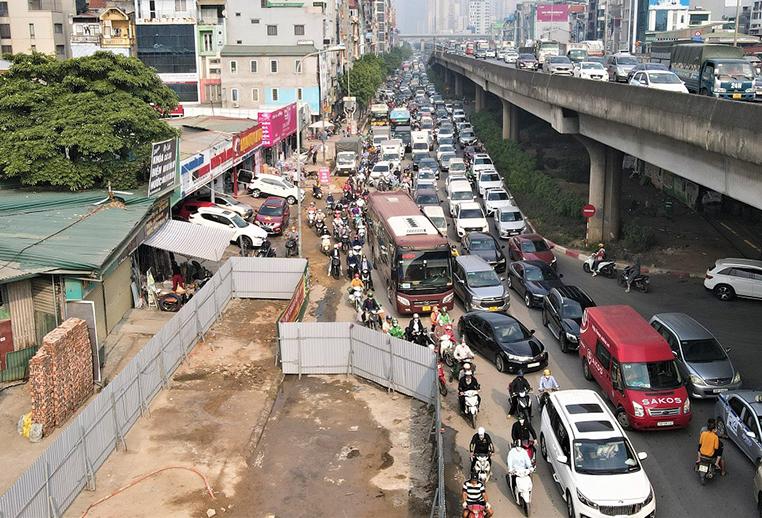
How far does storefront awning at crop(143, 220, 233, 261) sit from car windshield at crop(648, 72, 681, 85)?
1696cm

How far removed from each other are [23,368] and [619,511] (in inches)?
579

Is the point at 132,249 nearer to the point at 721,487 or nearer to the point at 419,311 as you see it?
the point at 419,311

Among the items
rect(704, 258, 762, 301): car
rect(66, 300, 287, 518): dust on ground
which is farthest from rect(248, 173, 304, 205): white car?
rect(704, 258, 762, 301): car

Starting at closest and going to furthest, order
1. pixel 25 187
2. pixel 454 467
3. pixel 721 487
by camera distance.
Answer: pixel 721 487, pixel 454 467, pixel 25 187

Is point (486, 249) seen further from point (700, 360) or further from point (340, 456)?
point (340, 456)

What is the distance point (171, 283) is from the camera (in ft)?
94.1

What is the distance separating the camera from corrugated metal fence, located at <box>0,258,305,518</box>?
13234mm

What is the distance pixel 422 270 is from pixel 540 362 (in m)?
5.81

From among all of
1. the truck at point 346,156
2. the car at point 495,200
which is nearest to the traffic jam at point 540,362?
the car at point 495,200

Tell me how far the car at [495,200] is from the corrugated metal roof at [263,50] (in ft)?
113

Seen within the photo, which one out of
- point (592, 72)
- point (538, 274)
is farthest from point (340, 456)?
point (592, 72)

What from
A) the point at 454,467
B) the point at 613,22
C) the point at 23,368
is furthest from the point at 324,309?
the point at 613,22

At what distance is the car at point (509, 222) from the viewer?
38.0 meters

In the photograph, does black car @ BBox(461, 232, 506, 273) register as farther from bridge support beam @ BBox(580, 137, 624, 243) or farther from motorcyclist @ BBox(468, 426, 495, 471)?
motorcyclist @ BBox(468, 426, 495, 471)
